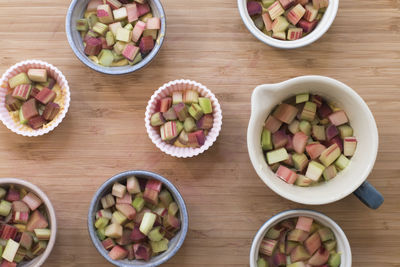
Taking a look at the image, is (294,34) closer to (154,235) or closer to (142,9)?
(142,9)

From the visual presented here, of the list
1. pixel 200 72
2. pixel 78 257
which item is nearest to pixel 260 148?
pixel 200 72

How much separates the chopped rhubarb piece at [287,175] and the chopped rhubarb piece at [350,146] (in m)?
0.17

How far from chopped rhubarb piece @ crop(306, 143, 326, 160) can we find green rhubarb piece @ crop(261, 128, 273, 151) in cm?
12

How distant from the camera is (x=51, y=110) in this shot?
5.43ft

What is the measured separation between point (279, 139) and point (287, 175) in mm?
113

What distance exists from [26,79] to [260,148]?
0.77 metres

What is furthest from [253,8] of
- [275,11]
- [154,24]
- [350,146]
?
[350,146]

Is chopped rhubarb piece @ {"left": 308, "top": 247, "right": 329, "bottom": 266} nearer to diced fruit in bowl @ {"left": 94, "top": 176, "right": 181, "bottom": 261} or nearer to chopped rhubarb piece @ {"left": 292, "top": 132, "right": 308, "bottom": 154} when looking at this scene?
chopped rhubarb piece @ {"left": 292, "top": 132, "right": 308, "bottom": 154}

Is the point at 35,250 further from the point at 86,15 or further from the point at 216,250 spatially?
the point at 86,15

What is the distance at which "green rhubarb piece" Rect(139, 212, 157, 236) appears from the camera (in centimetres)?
160

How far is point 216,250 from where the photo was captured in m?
1.70

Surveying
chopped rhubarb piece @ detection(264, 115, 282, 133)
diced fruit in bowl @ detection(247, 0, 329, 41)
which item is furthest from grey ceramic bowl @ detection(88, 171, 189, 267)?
diced fruit in bowl @ detection(247, 0, 329, 41)

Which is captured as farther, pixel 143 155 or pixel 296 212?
pixel 143 155

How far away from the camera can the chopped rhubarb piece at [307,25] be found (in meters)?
1.67
